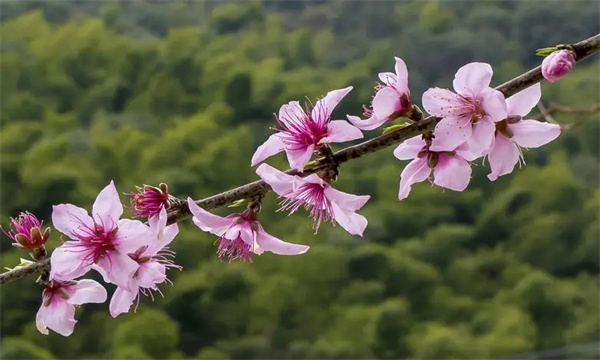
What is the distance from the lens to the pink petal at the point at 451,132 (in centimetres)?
37

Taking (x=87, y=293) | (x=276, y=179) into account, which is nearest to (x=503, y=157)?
(x=276, y=179)

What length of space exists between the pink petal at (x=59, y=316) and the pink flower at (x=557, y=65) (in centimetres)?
26

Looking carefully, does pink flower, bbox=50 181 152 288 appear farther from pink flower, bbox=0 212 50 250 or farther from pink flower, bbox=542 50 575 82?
pink flower, bbox=542 50 575 82

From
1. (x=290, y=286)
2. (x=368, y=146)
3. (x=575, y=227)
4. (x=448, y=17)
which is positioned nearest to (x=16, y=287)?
(x=290, y=286)

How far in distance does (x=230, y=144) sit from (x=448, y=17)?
2368 millimetres

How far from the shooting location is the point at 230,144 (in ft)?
20.3

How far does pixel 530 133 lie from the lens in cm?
41

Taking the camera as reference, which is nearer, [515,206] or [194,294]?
[194,294]

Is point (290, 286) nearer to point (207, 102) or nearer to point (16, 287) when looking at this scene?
point (16, 287)

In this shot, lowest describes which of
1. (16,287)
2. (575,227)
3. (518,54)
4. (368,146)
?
(575,227)

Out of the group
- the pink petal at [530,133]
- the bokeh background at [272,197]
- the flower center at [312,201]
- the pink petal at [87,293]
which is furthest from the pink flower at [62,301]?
the bokeh background at [272,197]

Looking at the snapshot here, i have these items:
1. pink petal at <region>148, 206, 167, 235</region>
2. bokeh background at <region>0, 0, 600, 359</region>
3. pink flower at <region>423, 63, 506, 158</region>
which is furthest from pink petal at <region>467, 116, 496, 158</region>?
bokeh background at <region>0, 0, 600, 359</region>

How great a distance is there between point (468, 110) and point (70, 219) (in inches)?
7.9

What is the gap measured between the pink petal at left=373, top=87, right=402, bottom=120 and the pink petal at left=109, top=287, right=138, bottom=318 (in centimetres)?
15
